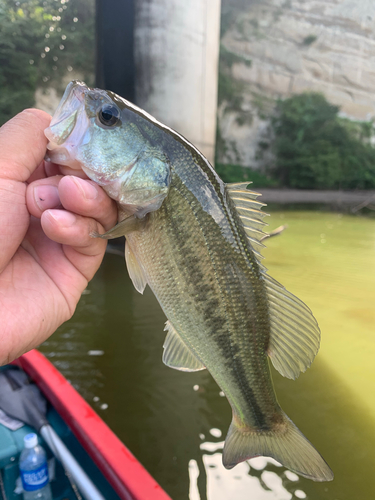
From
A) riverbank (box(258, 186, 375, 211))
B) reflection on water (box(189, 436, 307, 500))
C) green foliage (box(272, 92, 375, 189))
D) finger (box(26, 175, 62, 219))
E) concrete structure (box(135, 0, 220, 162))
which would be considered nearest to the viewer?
finger (box(26, 175, 62, 219))

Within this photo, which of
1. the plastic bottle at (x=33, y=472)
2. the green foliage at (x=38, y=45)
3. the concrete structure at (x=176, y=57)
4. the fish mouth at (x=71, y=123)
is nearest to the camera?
the fish mouth at (x=71, y=123)

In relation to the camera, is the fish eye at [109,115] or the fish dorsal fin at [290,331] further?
the fish dorsal fin at [290,331]

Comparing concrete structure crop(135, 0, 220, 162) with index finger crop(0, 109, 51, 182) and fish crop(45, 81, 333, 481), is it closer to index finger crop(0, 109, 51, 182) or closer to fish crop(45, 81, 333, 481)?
index finger crop(0, 109, 51, 182)

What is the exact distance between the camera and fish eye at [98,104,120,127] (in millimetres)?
1220

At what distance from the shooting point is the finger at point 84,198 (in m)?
1.22

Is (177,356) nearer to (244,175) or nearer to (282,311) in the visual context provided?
(282,311)

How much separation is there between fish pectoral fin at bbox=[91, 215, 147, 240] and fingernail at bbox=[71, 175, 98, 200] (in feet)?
0.45

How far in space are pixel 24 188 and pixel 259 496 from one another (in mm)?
2671

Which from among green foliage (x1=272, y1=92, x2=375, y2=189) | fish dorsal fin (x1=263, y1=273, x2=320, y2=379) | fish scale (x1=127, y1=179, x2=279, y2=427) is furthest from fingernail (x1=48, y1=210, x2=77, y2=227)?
green foliage (x1=272, y1=92, x2=375, y2=189)

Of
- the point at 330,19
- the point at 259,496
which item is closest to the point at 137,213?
the point at 259,496

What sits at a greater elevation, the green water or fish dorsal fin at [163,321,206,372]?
fish dorsal fin at [163,321,206,372]

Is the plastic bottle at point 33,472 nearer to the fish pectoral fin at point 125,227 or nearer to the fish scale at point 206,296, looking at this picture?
the fish scale at point 206,296

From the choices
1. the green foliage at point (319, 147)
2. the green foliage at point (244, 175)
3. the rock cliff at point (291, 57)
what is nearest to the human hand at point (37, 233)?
the green foliage at point (244, 175)

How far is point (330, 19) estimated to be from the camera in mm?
29047
